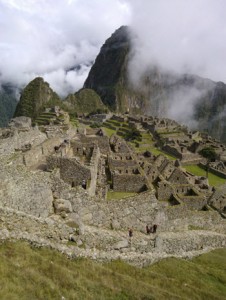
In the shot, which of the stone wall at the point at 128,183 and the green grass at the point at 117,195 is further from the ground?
the stone wall at the point at 128,183

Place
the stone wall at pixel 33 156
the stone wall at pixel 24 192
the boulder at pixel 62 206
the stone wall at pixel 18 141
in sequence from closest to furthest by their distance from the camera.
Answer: the stone wall at pixel 24 192
the boulder at pixel 62 206
the stone wall at pixel 33 156
the stone wall at pixel 18 141

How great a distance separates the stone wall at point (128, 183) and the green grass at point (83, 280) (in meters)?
9.46

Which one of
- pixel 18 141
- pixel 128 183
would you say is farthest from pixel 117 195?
pixel 18 141

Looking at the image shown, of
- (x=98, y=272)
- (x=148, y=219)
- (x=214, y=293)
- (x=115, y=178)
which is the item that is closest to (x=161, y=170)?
(x=115, y=178)

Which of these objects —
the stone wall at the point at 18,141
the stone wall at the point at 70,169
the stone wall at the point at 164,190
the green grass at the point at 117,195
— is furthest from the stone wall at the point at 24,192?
the stone wall at the point at 164,190

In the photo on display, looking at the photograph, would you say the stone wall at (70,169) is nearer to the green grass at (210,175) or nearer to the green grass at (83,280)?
the green grass at (83,280)

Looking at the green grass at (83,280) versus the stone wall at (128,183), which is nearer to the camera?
the green grass at (83,280)

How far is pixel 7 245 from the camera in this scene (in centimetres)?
1187

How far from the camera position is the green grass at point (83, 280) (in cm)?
1034

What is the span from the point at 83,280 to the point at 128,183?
47.6 ft

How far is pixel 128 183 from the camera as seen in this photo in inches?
1017

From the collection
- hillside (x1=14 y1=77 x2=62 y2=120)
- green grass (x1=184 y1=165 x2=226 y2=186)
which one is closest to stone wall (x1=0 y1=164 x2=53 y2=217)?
green grass (x1=184 y1=165 x2=226 y2=186)

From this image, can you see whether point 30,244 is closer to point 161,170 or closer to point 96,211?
point 96,211

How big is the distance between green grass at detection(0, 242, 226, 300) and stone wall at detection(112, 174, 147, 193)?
946cm
